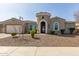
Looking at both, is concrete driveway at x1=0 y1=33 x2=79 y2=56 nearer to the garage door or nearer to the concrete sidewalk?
the concrete sidewalk

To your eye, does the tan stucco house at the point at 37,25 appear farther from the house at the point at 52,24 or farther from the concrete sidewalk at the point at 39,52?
the concrete sidewalk at the point at 39,52

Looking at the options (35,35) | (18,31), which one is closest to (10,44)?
(18,31)

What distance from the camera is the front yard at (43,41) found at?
12.5 metres

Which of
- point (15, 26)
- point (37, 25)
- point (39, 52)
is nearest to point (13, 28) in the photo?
point (15, 26)

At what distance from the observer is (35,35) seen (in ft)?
43.4

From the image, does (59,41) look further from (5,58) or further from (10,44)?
(5,58)

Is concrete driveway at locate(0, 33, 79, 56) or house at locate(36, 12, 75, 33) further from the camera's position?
house at locate(36, 12, 75, 33)

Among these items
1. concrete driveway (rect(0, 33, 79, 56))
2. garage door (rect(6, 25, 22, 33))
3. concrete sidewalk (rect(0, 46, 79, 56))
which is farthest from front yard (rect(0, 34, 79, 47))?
concrete sidewalk (rect(0, 46, 79, 56))

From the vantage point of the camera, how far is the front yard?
12.5 m

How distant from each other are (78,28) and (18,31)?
4274 mm

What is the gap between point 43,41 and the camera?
1289 cm

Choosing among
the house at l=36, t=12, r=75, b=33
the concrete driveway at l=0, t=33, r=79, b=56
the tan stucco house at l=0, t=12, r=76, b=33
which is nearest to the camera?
the concrete driveway at l=0, t=33, r=79, b=56

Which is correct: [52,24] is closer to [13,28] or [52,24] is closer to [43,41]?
[43,41]

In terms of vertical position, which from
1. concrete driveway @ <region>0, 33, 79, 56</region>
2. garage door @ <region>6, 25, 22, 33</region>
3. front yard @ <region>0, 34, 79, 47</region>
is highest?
garage door @ <region>6, 25, 22, 33</region>
